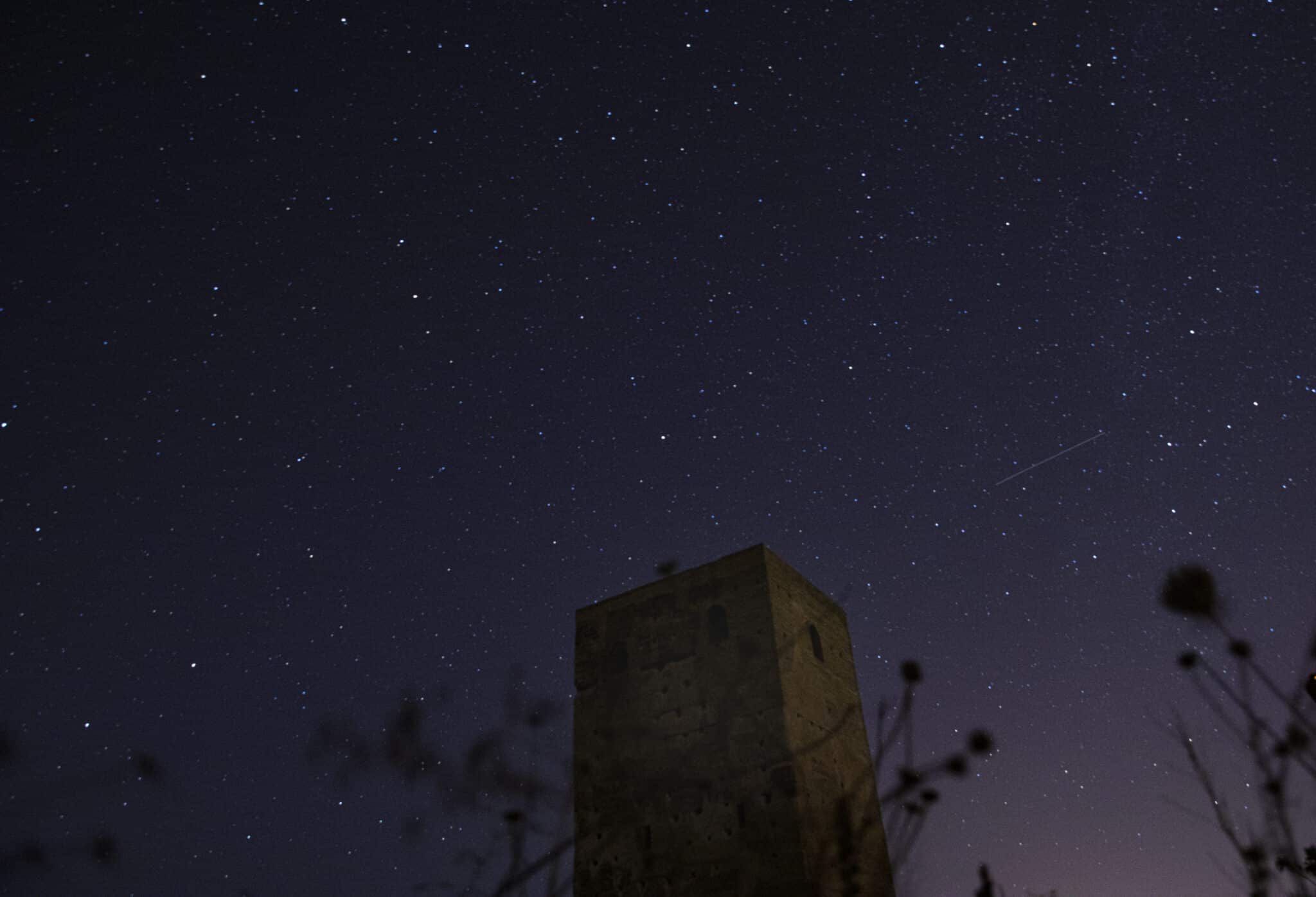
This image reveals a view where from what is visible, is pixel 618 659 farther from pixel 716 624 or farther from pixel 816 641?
pixel 816 641

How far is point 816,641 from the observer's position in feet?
66.1

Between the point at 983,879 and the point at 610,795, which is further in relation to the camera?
the point at 610,795

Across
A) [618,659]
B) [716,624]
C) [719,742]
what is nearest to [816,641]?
[716,624]

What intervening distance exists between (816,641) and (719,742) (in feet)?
12.6

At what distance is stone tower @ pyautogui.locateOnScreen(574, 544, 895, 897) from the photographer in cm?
1645

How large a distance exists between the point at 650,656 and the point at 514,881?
1380 cm

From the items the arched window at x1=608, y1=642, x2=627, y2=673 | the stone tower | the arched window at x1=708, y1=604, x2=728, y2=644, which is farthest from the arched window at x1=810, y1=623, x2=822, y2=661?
the arched window at x1=608, y1=642, x2=627, y2=673

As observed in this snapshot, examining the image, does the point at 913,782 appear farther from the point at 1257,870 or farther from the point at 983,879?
the point at 1257,870

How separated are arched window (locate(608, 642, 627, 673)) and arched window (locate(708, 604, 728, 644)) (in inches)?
87.8

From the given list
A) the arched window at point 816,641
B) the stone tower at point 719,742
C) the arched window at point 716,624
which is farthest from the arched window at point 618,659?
the arched window at point 816,641

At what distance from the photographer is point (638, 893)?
1708cm

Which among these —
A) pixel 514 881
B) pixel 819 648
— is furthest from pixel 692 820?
pixel 514 881

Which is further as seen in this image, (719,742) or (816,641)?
A: (816,641)

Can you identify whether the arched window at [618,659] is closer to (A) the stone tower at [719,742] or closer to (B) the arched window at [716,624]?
(A) the stone tower at [719,742]
